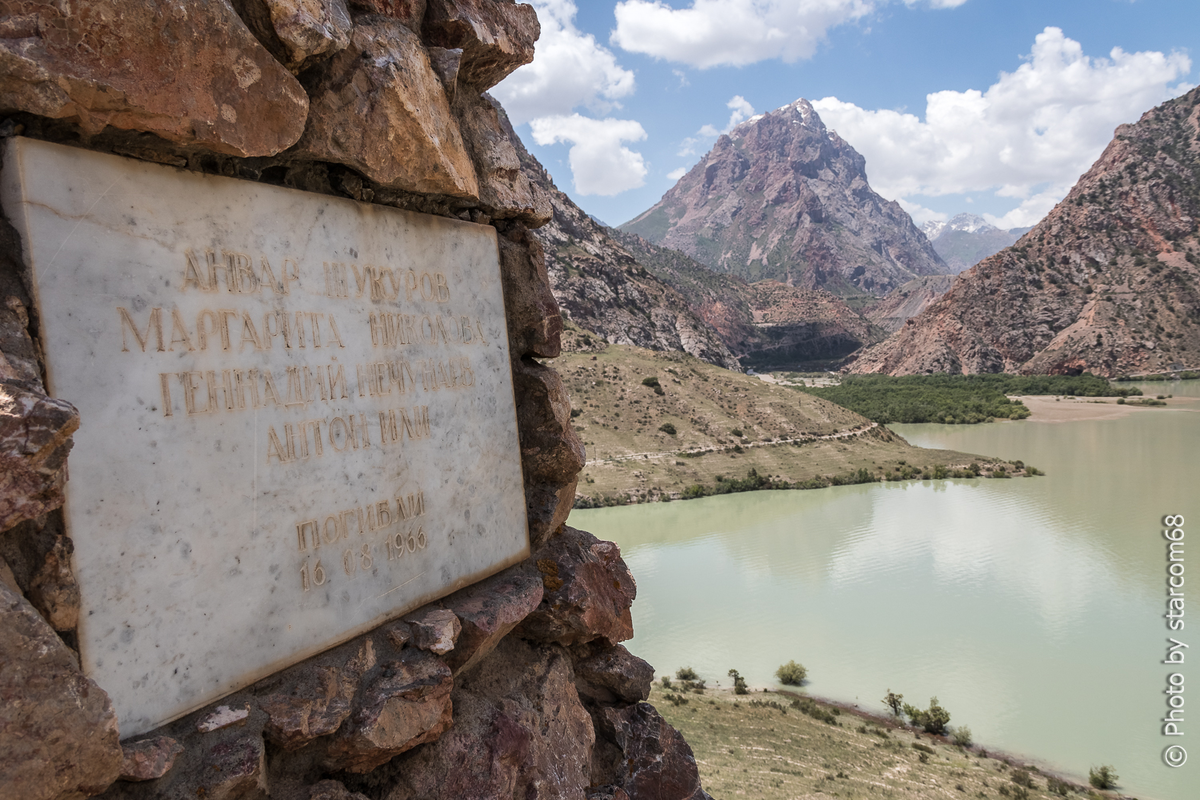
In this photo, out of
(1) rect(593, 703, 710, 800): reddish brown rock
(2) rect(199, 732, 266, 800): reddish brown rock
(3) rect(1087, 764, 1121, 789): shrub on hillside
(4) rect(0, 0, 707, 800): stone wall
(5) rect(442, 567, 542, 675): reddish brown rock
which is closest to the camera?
(4) rect(0, 0, 707, 800): stone wall

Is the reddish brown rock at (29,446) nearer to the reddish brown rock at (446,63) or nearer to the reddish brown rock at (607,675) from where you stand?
the reddish brown rock at (446,63)

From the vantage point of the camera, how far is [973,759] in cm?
1363

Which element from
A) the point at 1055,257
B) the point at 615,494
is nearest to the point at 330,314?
the point at 615,494

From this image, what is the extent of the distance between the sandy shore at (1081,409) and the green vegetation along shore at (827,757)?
58926 millimetres

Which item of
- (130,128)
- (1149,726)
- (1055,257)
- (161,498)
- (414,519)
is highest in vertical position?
(1055,257)

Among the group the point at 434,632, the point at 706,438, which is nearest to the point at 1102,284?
the point at 706,438

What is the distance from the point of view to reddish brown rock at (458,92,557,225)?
14.7 ft

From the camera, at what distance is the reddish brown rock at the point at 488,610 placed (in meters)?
3.80

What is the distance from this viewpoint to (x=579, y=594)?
4.63 meters

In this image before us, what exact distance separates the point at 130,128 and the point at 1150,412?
253 feet

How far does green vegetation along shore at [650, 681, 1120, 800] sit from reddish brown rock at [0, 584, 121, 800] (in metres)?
9.11

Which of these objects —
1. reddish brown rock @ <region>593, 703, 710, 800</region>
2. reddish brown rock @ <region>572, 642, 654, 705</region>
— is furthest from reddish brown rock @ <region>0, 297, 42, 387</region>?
reddish brown rock @ <region>593, 703, 710, 800</region>

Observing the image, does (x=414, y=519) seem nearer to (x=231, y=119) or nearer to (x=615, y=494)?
(x=231, y=119)

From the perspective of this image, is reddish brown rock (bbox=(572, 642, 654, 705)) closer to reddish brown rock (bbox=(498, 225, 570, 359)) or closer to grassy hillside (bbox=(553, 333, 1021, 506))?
reddish brown rock (bbox=(498, 225, 570, 359))
